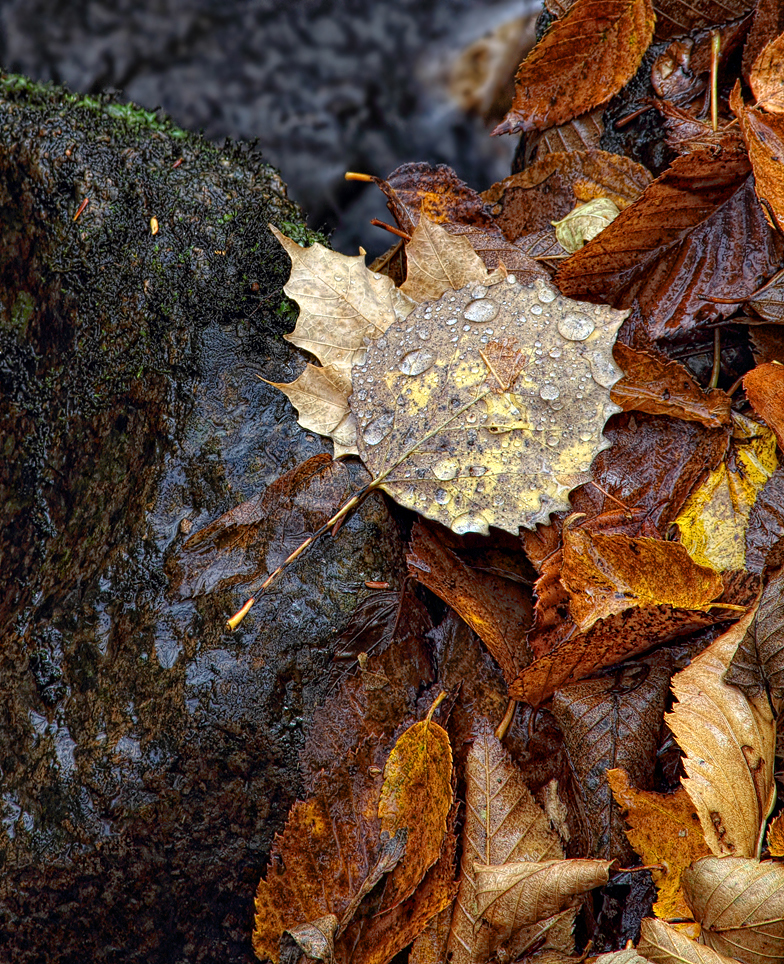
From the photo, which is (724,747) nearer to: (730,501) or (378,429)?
(730,501)

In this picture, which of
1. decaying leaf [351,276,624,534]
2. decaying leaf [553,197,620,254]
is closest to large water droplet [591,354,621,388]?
decaying leaf [351,276,624,534]

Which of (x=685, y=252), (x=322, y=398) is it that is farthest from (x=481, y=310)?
(x=685, y=252)

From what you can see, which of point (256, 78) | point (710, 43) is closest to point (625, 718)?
point (710, 43)

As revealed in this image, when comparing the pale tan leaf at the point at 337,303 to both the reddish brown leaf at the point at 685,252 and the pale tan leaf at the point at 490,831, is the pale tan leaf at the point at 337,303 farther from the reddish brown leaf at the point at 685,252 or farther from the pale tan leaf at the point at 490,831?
the pale tan leaf at the point at 490,831

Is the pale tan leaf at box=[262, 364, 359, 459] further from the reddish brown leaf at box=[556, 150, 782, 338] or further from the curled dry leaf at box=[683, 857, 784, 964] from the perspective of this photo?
the curled dry leaf at box=[683, 857, 784, 964]

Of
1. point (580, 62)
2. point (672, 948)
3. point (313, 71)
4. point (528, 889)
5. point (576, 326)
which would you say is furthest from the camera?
point (313, 71)

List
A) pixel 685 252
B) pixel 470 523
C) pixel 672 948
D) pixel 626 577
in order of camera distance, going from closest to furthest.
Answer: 1. pixel 672 948
2. pixel 626 577
3. pixel 470 523
4. pixel 685 252

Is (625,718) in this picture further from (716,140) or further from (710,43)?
(710,43)

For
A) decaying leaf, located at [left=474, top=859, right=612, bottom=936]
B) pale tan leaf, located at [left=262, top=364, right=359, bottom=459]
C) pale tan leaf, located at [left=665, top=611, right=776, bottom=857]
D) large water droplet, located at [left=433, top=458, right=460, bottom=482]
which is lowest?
decaying leaf, located at [left=474, top=859, right=612, bottom=936]
